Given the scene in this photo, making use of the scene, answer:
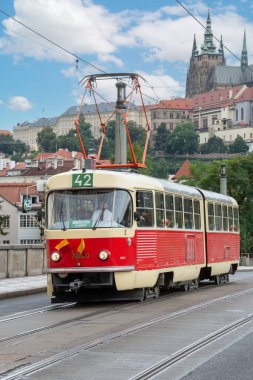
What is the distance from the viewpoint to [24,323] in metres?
15.7

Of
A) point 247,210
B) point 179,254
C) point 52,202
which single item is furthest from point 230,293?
point 247,210

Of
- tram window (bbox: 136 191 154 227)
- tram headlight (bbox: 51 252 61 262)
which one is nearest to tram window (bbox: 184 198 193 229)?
tram window (bbox: 136 191 154 227)

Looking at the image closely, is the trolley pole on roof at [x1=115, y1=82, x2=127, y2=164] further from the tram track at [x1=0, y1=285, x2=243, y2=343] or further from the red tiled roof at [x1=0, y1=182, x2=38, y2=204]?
the red tiled roof at [x1=0, y1=182, x2=38, y2=204]

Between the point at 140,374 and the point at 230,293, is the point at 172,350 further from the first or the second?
the point at 230,293

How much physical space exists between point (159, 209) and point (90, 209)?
8.82 ft

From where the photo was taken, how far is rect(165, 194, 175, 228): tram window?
72.1 feet

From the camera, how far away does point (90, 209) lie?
62.1 feet

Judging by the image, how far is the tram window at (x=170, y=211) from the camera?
21969 millimetres

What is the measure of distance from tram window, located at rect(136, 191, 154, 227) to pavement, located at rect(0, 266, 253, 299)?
15.6ft

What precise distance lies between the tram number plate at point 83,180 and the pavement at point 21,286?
4.89m

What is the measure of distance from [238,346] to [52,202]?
26.8 ft

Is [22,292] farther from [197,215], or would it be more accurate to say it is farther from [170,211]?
[197,215]

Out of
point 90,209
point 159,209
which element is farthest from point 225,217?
point 90,209

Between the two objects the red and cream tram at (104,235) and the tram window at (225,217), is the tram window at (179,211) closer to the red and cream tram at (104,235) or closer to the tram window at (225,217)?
the red and cream tram at (104,235)
